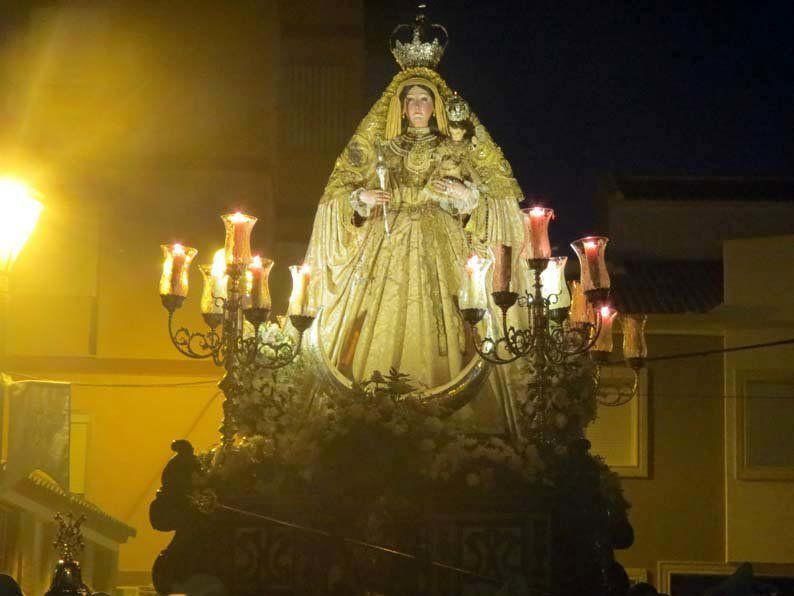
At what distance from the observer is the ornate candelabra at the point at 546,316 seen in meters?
10.7

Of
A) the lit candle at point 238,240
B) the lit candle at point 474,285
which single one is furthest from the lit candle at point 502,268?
the lit candle at point 238,240

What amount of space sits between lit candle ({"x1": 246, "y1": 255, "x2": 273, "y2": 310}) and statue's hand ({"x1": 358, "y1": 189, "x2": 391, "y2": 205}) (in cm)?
142

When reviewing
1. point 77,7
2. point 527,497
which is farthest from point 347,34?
point 527,497

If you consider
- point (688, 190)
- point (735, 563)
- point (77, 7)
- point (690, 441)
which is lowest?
point (735, 563)

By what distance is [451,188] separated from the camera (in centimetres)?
1247

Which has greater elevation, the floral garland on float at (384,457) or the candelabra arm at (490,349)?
the candelabra arm at (490,349)

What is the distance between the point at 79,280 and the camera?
17.5m

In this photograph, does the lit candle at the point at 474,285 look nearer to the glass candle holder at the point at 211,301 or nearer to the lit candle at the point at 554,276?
the lit candle at the point at 554,276

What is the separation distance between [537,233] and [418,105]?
254 centimetres

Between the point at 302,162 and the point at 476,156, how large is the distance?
721cm

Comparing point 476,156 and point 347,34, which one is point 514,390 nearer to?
point 476,156

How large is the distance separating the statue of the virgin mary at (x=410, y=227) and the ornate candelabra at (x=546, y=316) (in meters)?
0.51

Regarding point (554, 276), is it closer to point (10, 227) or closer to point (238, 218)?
point (238, 218)

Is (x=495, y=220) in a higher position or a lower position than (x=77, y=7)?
lower
